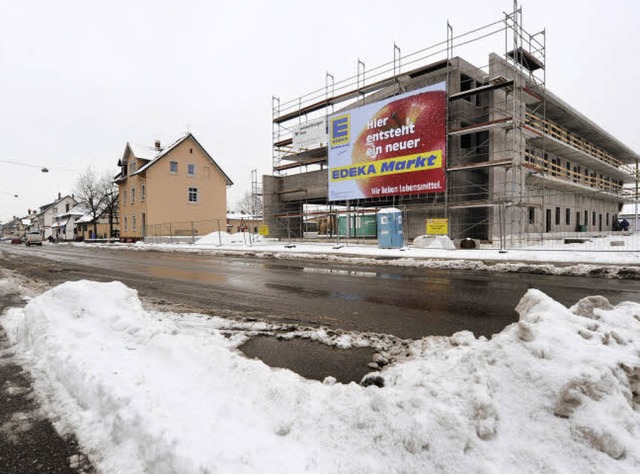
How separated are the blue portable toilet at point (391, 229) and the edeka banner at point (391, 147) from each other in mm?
3846

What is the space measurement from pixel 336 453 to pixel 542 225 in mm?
28673

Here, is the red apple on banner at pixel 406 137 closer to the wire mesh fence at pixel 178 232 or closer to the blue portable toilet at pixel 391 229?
the blue portable toilet at pixel 391 229

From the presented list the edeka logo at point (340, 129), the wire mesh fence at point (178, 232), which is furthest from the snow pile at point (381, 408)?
the wire mesh fence at point (178, 232)

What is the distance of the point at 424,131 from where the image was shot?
21375 mm

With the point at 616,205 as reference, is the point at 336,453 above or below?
below

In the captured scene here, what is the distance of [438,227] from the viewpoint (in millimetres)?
18906

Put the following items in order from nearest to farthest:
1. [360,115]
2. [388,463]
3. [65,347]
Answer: [388,463]
[65,347]
[360,115]

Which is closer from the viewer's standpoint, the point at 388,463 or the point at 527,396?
the point at 388,463

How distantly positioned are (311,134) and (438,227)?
15.8 meters

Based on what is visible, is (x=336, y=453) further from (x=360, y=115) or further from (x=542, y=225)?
(x=542, y=225)

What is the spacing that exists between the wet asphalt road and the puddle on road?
0.77m

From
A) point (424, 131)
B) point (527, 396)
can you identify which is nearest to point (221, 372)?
point (527, 396)

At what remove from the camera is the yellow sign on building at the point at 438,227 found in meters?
18.7

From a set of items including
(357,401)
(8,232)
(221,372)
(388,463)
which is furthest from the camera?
(8,232)
